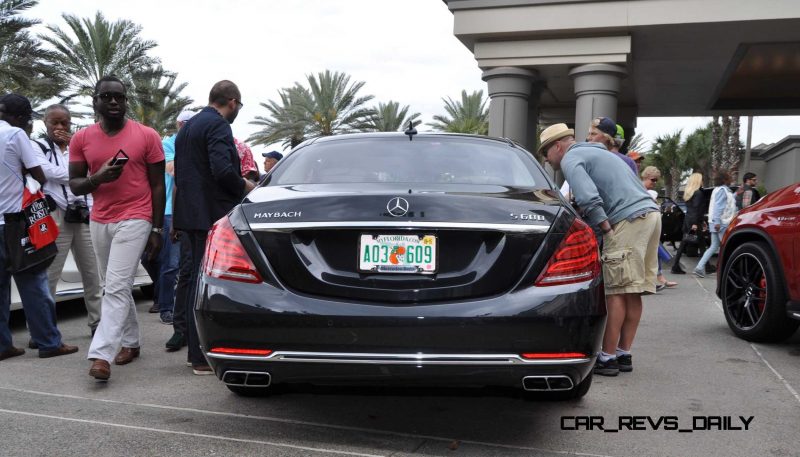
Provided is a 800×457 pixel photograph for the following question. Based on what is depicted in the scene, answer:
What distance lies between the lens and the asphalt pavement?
339 cm

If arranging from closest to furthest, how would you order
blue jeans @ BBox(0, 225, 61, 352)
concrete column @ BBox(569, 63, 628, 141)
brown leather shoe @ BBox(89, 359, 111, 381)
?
1. brown leather shoe @ BBox(89, 359, 111, 381)
2. blue jeans @ BBox(0, 225, 61, 352)
3. concrete column @ BBox(569, 63, 628, 141)

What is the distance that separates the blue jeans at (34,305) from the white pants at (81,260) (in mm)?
454

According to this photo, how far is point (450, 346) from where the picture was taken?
2.91 meters

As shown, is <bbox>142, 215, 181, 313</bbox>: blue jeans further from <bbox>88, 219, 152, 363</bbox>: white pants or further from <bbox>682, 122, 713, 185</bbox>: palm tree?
<bbox>682, 122, 713, 185</bbox>: palm tree

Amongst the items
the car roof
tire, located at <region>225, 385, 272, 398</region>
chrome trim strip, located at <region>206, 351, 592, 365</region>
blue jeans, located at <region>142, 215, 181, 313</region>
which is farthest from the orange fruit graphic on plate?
blue jeans, located at <region>142, 215, 181, 313</region>

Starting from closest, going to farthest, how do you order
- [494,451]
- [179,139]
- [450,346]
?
[450,346] < [494,451] < [179,139]

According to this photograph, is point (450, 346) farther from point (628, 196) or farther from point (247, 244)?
point (628, 196)

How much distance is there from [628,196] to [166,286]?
4232mm

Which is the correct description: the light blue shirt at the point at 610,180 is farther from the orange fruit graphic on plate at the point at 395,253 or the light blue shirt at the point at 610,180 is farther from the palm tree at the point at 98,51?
the palm tree at the point at 98,51

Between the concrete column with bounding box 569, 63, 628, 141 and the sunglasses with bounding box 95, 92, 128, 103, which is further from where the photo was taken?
the concrete column with bounding box 569, 63, 628, 141

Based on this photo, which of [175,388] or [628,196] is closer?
[175,388]

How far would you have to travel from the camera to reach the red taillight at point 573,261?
120 inches

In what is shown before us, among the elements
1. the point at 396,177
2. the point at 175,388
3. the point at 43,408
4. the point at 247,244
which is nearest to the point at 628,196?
the point at 396,177

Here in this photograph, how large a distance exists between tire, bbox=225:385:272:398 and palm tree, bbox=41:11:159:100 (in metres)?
29.3
